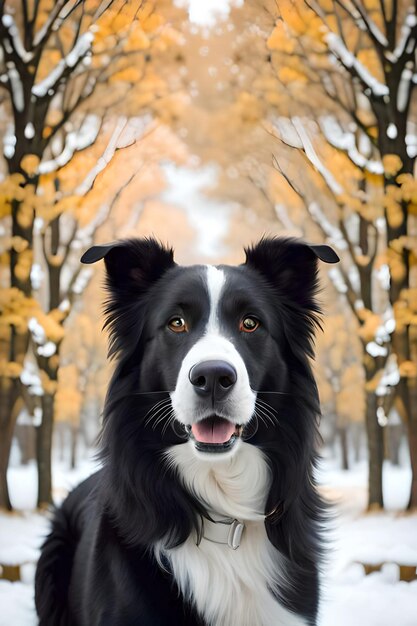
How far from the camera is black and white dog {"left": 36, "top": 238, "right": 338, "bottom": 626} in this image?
305cm

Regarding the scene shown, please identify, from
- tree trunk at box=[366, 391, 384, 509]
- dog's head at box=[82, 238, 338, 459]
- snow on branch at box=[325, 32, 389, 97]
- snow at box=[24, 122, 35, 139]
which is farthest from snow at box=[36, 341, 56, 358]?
snow on branch at box=[325, 32, 389, 97]

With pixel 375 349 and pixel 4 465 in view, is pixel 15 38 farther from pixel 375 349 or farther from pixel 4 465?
pixel 375 349

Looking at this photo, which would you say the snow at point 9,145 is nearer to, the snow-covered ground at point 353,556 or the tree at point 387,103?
the tree at point 387,103

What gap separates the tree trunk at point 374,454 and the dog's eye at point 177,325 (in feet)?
13.5

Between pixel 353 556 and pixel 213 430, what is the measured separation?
367 centimetres

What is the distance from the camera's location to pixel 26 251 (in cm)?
618

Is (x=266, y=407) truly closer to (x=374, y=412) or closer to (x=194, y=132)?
(x=374, y=412)

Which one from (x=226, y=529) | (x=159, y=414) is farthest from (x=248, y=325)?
(x=226, y=529)

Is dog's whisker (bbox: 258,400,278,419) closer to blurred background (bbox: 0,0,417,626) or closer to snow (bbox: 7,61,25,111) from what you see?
blurred background (bbox: 0,0,417,626)

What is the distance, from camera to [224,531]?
318cm

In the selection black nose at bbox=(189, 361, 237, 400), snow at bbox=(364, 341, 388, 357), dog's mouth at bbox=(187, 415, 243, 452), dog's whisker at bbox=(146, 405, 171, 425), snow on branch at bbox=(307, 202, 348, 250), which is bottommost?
dog's mouth at bbox=(187, 415, 243, 452)

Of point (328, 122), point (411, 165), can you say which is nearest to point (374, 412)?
point (411, 165)

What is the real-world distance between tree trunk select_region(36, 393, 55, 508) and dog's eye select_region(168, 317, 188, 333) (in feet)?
12.9

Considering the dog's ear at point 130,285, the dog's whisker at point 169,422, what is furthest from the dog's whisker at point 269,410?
the dog's ear at point 130,285
